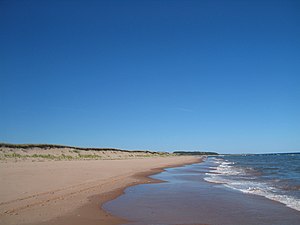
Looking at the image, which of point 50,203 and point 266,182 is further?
point 266,182

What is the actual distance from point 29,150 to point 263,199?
187 ft

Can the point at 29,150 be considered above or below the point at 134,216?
above

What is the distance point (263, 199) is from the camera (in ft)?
41.2

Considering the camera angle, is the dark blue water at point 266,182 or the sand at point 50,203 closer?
the sand at point 50,203

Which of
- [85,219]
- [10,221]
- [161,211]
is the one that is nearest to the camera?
[10,221]

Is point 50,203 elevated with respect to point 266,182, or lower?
lower

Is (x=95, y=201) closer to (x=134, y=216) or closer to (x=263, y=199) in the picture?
(x=134, y=216)

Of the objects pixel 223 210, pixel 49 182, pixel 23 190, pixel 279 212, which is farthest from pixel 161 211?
pixel 49 182

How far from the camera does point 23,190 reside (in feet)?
40.4

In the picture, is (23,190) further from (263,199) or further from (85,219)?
(263,199)

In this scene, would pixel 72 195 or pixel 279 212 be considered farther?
pixel 72 195

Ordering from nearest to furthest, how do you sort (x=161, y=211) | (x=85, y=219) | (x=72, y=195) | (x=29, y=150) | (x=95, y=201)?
(x=85, y=219) < (x=161, y=211) < (x=95, y=201) < (x=72, y=195) < (x=29, y=150)

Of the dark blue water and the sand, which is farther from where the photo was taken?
the dark blue water

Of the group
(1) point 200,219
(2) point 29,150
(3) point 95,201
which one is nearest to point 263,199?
(1) point 200,219
